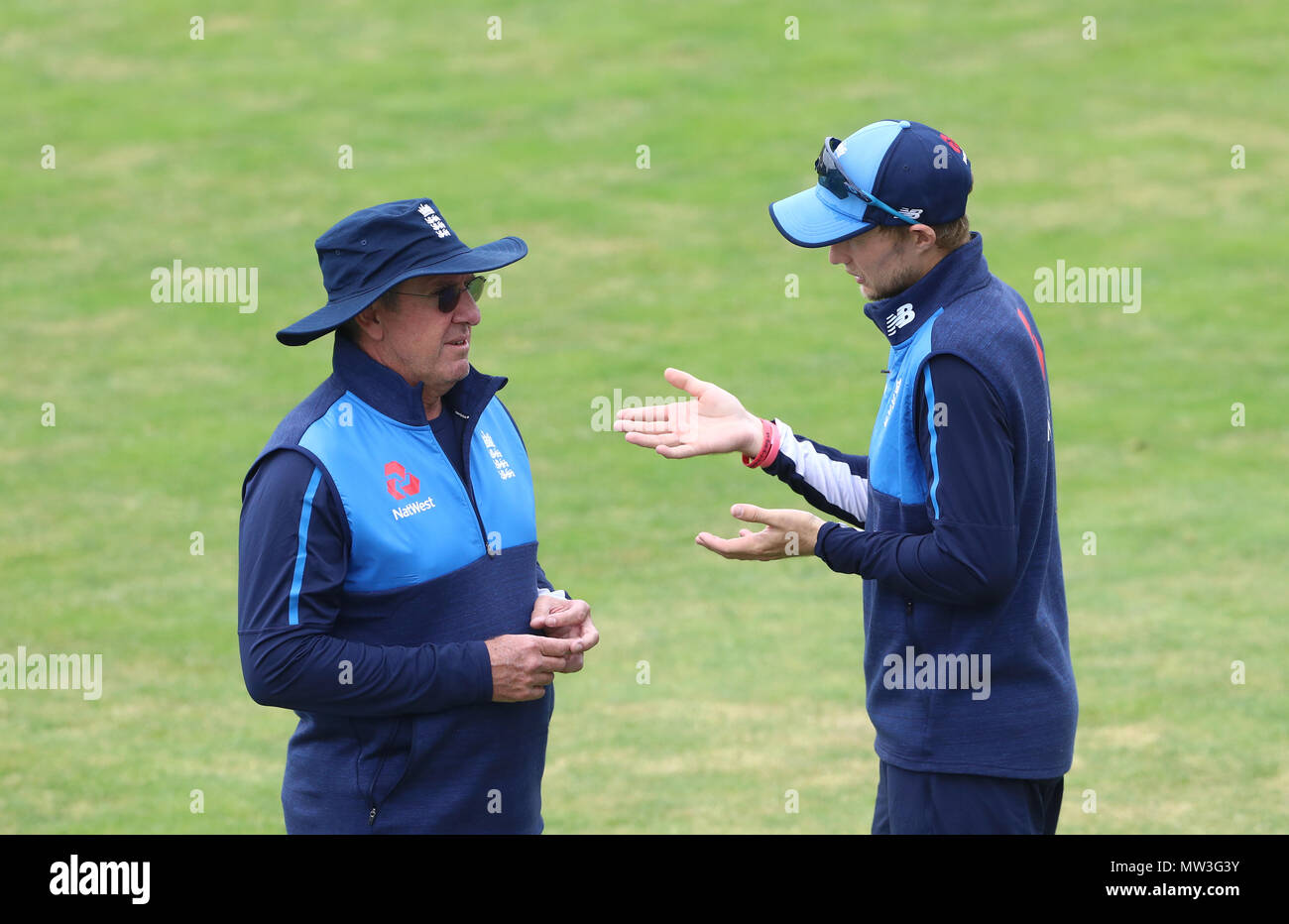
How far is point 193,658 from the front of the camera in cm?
1022

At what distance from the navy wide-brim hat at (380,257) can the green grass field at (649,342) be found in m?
4.05

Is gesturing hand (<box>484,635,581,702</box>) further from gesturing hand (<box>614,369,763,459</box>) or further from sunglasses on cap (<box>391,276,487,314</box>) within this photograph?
sunglasses on cap (<box>391,276,487,314</box>)

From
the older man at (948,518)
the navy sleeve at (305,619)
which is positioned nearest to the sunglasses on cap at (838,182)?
the older man at (948,518)

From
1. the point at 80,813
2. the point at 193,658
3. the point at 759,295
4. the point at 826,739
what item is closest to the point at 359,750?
the point at 80,813

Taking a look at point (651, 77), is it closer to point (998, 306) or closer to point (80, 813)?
point (80, 813)

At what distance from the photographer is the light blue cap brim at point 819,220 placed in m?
4.45

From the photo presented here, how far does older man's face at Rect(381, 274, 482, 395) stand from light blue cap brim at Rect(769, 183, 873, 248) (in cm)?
98

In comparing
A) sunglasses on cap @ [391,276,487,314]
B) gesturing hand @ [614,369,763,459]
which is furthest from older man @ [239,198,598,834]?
gesturing hand @ [614,369,763,459]

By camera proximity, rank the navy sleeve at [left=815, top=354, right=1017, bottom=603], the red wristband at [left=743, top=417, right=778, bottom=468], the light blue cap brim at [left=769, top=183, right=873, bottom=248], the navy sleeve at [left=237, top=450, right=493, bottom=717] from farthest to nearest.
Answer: the red wristband at [left=743, top=417, right=778, bottom=468], the light blue cap brim at [left=769, top=183, right=873, bottom=248], the navy sleeve at [left=237, top=450, right=493, bottom=717], the navy sleeve at [left=815, top=354, right=1017, bottom=603]

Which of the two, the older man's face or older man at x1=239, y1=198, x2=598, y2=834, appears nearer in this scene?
older man at x1=239, y1=198, x2=598, y2=834

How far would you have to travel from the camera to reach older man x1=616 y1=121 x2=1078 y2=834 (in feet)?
13.6

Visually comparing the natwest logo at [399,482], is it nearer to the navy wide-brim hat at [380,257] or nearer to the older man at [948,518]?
the navy wide-brim hat at [380,257]

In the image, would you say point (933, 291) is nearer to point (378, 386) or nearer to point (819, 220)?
point (819, 220)

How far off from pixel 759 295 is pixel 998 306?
497 inches
